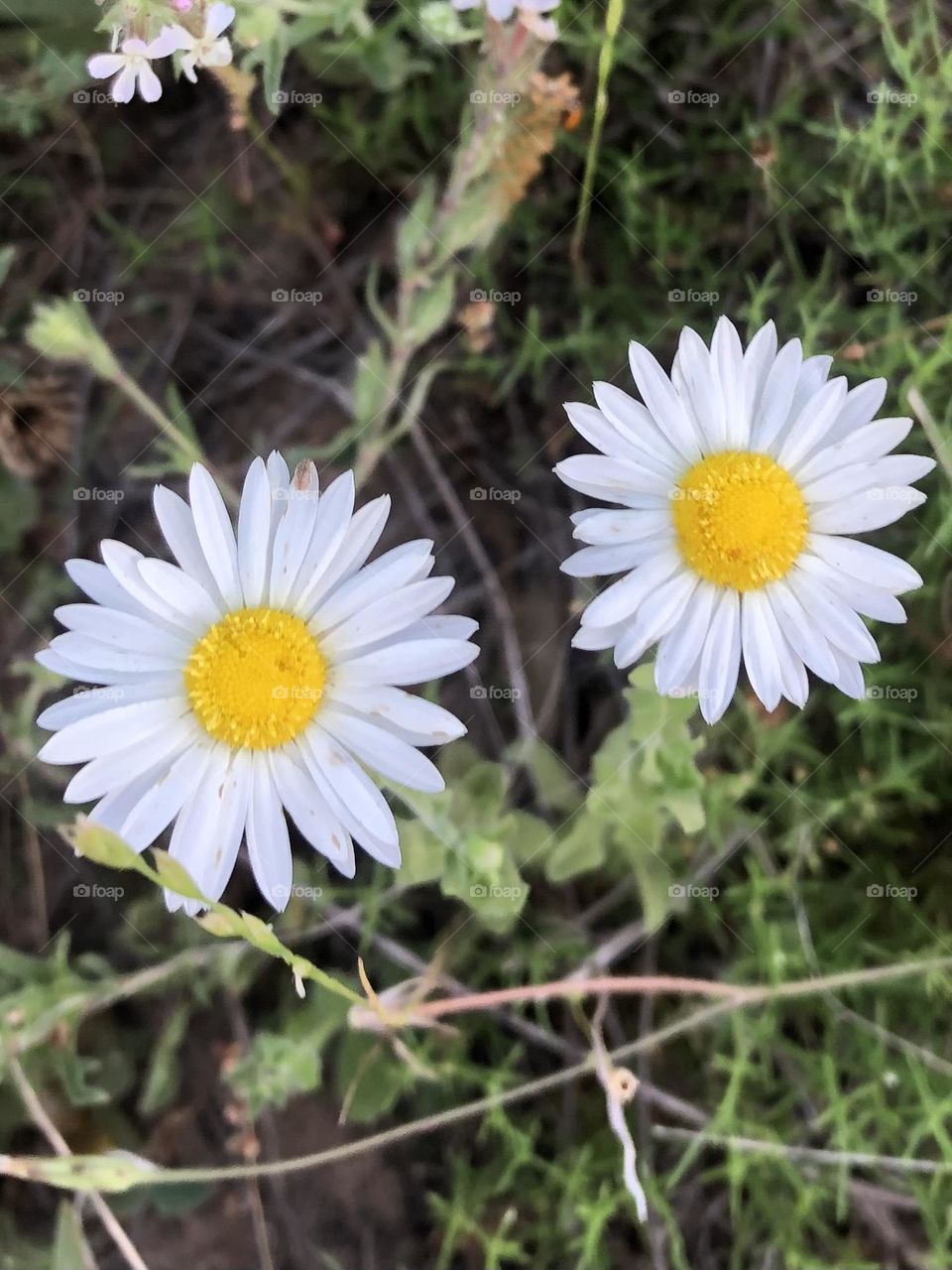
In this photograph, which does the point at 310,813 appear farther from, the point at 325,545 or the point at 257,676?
the point at 325,545

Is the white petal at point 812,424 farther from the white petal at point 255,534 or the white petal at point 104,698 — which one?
the white petal at point 104,698

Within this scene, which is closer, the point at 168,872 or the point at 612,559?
the point at 168,872

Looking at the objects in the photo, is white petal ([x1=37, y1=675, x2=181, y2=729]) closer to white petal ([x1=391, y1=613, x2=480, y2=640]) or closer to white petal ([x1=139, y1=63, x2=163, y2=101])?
white petal ([x1=391, y1=613, x2=480, y2=640])

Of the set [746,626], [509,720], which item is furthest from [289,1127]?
[746,626]

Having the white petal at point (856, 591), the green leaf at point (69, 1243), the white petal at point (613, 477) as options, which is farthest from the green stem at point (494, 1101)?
the white petal at point (613, 477)

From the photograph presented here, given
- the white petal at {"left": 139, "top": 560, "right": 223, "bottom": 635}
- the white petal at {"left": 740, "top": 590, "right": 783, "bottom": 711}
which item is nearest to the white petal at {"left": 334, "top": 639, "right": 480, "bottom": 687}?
the white petal at {"left": 139, "top": 560, "right": 223, "bottom": 635}

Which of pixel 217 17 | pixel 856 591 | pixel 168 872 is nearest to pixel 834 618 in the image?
pixel 856 591

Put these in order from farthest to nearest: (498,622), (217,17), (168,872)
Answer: (498,622)
(217,17)
(168,872)

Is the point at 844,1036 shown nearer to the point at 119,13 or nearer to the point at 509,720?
the point at 509,720
